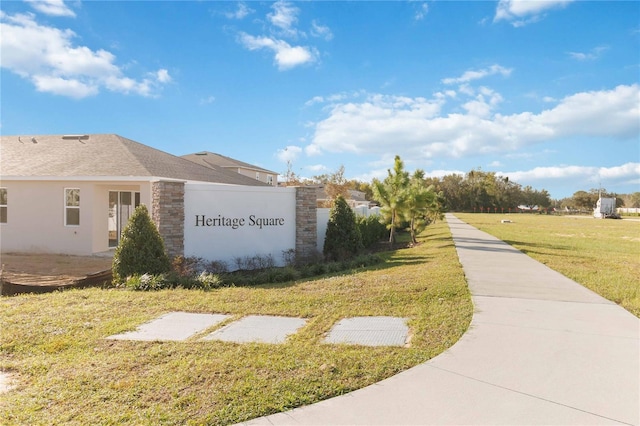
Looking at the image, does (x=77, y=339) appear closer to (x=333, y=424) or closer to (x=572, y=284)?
(x=333, y=424)

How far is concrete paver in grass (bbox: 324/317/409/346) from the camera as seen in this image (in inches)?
207

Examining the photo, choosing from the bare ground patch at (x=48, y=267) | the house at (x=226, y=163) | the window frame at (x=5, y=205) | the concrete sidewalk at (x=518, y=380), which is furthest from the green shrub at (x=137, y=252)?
the house at (x=226, y=163)

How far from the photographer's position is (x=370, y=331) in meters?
5.73

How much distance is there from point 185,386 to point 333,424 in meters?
1.44

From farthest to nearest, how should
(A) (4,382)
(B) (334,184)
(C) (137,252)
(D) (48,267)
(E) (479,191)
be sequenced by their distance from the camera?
(E) (479,191), (B) (334,184), (D) (48,267), (C) (137,252), (A) (4,382)

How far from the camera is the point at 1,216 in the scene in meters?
15.9

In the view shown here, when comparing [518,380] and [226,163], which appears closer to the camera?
[518,380]

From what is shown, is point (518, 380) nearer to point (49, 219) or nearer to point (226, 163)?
point (49, 219)

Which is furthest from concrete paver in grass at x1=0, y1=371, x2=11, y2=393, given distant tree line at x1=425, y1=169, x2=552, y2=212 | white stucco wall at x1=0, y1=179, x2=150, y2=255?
distant tree line at x1=425, y1=169, x2=552, y2=212

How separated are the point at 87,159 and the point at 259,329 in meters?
13.7


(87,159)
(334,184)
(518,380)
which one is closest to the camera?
(518,380)

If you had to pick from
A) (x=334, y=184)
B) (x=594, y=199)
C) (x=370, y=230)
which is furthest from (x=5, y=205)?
(x=594, y=199)

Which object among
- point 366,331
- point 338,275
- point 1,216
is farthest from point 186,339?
point 1,216

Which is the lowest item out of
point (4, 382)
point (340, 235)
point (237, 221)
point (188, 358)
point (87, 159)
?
point (4, 382)
